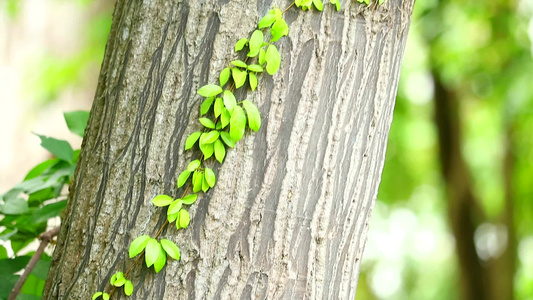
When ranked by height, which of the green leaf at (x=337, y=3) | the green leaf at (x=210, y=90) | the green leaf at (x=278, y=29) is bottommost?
the green leaf at (x=210, y=90)

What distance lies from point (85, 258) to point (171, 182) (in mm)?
293

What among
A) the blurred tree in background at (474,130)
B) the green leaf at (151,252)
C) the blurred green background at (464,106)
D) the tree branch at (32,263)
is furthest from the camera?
the blurred tree in background at (474,130)

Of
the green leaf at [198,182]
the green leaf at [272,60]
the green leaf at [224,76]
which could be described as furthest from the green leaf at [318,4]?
the green leaf at [198,182]

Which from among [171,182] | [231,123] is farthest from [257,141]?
[171,182]

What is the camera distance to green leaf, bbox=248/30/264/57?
128cm

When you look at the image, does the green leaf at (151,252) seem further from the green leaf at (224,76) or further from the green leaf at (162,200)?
the green leaf at (224,76)

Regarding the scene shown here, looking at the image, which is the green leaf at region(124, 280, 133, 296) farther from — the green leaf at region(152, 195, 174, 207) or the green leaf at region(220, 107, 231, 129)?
the green leaf at region(220, 107, 231, 129)

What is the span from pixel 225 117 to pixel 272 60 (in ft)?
0.55

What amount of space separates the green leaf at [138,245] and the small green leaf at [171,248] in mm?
39

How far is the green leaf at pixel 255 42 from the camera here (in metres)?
1.28

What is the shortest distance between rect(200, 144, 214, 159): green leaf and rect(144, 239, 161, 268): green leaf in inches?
8.9

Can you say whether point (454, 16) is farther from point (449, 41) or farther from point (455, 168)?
point (455, 168)

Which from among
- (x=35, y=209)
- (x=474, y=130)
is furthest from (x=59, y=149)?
(x=474, y=130)

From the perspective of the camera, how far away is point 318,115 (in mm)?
1331
